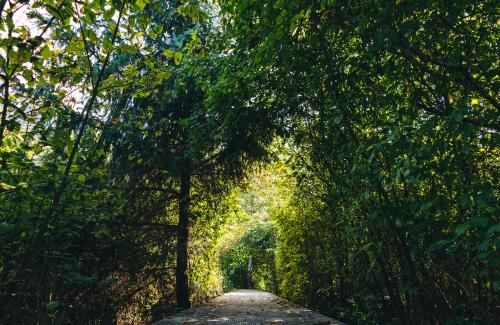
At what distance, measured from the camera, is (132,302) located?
6734 millimetres

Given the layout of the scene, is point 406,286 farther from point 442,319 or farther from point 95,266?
point 95,266

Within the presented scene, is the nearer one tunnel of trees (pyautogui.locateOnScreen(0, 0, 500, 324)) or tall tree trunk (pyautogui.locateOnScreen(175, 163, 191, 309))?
tunnel of trees (pyautogui.locateOnScreen(0, 0, 500, 324))

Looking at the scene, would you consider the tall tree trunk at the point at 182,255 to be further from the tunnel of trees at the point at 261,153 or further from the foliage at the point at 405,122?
the foliage at the point at 405,122

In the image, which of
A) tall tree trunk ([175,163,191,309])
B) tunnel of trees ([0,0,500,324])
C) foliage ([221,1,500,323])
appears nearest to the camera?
foliage ([221,1,500,323])

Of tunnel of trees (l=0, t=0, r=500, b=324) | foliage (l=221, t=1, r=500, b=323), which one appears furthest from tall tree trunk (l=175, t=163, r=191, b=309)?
foliage (l=221, t=1, r=500, b=323)

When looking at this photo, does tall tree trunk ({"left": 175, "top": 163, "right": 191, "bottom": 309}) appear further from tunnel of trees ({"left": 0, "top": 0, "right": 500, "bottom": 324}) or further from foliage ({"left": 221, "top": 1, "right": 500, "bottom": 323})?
foliage ({"left": 221, "top": 1, "right": 500, "bottom": 323})

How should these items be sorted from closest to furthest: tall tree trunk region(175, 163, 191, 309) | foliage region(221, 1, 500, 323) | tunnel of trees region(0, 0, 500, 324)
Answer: foliage region(221, 1, 500, 323)
tunnel of trees region(0, 0, 500, 324)
tall tree trunk region(175, 163, 191, 309)

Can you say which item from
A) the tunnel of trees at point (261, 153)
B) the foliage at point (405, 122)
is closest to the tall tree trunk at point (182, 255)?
the tunnel of trees at point (261, 153)

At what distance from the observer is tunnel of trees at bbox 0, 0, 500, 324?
79.4 inches

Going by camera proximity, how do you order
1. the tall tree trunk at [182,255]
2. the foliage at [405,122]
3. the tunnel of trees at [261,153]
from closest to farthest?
the foliage at [405,122] < the tunnel of trees at [261,153] < the tall tree trunk at [182,255]

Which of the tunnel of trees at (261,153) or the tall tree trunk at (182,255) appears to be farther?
the tall tree trunk at (182,255)

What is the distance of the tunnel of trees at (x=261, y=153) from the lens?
202 cm

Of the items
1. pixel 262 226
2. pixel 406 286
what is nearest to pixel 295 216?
pixel 406 286

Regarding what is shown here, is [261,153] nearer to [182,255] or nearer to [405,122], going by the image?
[182,255]
